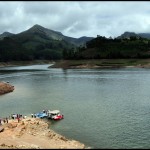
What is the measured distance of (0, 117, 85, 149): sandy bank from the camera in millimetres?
41156

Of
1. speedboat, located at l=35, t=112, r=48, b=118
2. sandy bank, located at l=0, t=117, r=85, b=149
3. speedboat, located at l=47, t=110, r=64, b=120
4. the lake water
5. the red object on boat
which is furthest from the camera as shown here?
speedboat, located at l=35, t=112, r=48, b=118

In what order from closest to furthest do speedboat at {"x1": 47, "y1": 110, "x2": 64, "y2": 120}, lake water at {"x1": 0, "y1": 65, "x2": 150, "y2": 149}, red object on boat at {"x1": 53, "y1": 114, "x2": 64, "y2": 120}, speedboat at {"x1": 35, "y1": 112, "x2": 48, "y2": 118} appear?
1. lake water at {"x1": 0, "y1": 65, "x2": 150, "y2": 149}
2. red object on boat at {"x1": 53, "y1": 114, "x2": 64, "y2": 120}
3. speedboat at {"x1": 47, "y1": 110, "x2": 64, "y2": 120}
4. speedboat at {"x1": 35, "y1": 112, "x2": 48, "y2": 118}

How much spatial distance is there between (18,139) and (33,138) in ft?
6.77

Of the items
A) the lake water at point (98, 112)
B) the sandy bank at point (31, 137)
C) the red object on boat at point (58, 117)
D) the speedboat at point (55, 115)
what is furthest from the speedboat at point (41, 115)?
the sandy bank at point (31, 137)

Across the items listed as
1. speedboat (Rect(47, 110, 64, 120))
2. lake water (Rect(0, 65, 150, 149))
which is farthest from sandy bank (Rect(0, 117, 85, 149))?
speedboat (Rect(47, 110, 64, 120))

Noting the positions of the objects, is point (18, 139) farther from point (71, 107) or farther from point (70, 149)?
point (71, 107)

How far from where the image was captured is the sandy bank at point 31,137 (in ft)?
135

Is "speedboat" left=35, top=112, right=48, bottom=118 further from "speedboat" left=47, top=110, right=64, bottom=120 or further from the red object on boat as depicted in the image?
the red object on boat

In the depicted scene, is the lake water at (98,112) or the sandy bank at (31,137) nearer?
the sandy bank at (31,137)

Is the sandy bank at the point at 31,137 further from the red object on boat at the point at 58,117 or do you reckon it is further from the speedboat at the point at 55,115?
the speedboat at the point at 55,115

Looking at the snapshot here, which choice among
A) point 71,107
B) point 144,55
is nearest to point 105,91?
point 71,107

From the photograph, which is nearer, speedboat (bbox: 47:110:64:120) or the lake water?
the lake water

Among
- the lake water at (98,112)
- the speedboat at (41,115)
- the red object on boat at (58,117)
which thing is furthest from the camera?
the speedboat at (41,115)

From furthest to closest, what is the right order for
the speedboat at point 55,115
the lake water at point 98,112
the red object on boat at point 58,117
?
1. the speedboat at point 55,115
2. the red object on boat at point 58,117
3. the lake water at point 98,112
